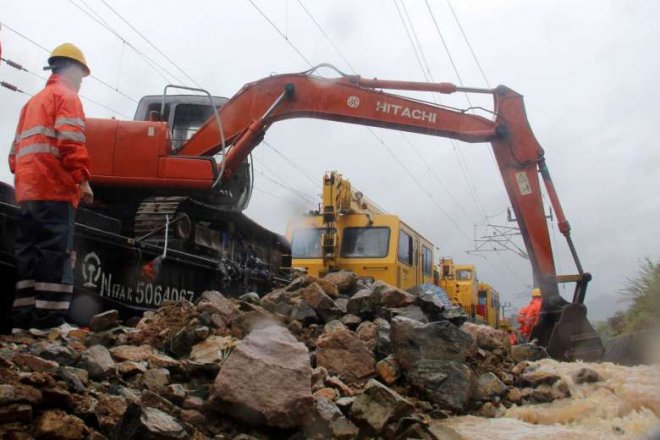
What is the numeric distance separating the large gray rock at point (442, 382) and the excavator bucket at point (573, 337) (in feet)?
13.2

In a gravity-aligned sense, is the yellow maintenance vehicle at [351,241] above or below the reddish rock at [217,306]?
above

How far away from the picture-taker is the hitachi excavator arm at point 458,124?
898 cm

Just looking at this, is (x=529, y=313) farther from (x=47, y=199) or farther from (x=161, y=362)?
(x=47, y=199)

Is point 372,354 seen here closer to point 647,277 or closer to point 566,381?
point 566,381

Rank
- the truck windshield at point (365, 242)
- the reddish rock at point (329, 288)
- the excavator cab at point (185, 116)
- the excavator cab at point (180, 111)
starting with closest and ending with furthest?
the reddish rock at point (329, 288), the excavator cab at point (185, 116), the excavator cab at point (180, 111), the truck windshield at point (365, 242)

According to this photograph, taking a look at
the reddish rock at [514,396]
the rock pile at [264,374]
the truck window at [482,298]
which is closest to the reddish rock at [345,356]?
the rock pile at [264,374]

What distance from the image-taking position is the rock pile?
331cm

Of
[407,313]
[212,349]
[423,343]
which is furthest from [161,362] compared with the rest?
[407,313]

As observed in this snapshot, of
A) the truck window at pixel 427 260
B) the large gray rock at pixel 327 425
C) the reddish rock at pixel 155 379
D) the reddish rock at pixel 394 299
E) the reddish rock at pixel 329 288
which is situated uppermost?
the truck window at pixel 427 260

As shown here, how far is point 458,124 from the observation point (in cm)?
977

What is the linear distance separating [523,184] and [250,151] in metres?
3.93

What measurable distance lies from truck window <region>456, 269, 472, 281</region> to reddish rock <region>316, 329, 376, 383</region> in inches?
556

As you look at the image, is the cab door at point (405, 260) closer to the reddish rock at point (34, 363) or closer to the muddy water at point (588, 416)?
the muddy water at point (588, 416)

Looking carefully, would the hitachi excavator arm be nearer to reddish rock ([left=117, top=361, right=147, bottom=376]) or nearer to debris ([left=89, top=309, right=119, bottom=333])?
debris ([left=89, top=309, right=119, bottom=333])
